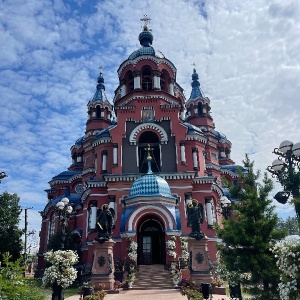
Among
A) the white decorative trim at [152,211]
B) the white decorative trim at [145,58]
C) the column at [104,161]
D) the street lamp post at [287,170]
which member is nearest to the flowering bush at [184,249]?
the white decorative trim at [152,211]

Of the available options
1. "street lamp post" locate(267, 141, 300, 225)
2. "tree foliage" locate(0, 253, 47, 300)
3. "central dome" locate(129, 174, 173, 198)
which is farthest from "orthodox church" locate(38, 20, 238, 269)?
"tree foliage" locate(0, 253, 47, 300)

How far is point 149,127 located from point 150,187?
6661mm

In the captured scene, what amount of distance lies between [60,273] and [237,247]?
6.62 meters

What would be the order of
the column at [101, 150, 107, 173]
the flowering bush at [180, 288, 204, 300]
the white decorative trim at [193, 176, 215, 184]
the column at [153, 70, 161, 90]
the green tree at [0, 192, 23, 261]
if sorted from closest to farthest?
1. the flowering bush at [180, 288, 204, 300]
2. the white decorative trim at [193, 176, 215, 184]
3. the column at [101, 150, 107, 173]
4. the green tree at [0, 192, 23, 261]
5. the column at [153, 70, 161, 90]

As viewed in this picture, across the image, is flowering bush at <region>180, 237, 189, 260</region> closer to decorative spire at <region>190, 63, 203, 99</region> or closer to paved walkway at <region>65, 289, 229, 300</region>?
paved walkway at <region>65, 289, 229, 300</region>

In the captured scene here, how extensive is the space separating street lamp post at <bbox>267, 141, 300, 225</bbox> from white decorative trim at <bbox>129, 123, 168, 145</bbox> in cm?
1751

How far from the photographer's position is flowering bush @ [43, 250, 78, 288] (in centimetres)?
1220

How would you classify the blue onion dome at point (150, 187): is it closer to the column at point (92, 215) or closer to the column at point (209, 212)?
the column at point (209, 212)

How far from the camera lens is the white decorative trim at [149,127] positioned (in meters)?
27.2

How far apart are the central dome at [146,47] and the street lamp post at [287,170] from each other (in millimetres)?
23251

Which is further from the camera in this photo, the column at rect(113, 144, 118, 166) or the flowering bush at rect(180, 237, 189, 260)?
the column at rect(113, 144, 118, 166)

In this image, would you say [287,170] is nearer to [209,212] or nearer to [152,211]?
[152,211]

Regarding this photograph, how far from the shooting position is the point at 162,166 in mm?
26578

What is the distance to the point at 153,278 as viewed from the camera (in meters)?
19.2
